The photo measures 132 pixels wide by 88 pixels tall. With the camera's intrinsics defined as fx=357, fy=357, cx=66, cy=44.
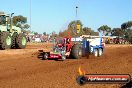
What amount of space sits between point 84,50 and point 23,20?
56896 millimetres

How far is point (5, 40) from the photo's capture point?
936 inches

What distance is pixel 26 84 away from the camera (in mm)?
10797

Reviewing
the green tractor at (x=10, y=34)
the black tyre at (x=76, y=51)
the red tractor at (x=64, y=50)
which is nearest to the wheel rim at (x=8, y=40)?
the green tractor at (x=10, y=34)

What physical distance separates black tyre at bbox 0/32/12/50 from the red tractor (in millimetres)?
3563

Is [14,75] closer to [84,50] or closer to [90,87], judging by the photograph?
[90,87]

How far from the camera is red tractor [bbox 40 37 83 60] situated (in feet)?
67.5

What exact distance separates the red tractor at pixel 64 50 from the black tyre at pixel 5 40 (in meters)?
3.56

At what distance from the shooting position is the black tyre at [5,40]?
2358 cm

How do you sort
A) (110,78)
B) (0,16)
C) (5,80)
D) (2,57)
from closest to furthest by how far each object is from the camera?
(110,78) → (5,80) → (2,57) → (0,16)

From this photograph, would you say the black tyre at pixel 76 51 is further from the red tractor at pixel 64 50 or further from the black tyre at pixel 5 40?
the black tyre at pixel 5 40

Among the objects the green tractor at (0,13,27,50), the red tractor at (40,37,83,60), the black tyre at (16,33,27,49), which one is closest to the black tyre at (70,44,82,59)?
the red tractor at (40,37,83,60)

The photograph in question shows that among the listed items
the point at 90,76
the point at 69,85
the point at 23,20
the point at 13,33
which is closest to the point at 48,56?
the point at 13,33

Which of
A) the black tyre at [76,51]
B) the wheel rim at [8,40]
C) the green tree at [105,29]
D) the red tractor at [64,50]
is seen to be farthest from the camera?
the green tree at [105,29]

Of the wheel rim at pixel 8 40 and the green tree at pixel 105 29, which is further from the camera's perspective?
the green tree at pixel 105 29
